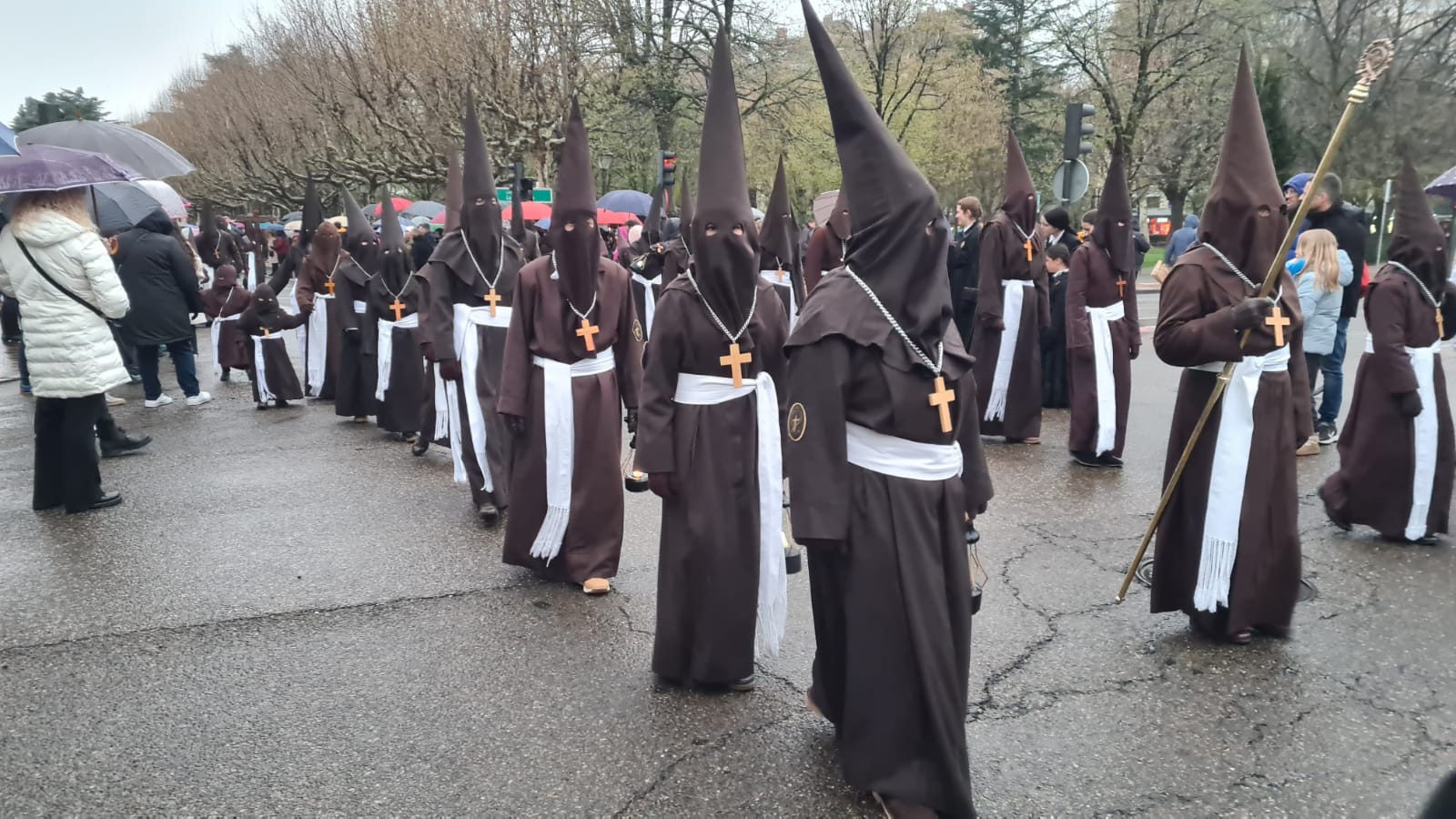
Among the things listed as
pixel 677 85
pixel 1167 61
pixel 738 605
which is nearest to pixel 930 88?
A: pixel 1167 61

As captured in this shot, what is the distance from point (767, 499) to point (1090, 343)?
4891 millimetres

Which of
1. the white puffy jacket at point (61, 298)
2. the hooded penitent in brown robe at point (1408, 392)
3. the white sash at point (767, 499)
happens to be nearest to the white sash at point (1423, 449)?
the hooded penitent in brown robe at point (1408, 392)

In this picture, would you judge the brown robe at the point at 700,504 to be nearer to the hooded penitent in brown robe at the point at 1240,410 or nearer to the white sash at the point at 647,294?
the hooded penitent in brown robe at the point at 1240,410

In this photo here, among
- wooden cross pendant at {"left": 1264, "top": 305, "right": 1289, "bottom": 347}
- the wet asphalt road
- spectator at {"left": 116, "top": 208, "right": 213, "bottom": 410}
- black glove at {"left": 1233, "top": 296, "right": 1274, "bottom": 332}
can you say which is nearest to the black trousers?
the wet asphalt road

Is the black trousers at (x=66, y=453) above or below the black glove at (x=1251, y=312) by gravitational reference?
below

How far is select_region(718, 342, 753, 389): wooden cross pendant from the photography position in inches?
165

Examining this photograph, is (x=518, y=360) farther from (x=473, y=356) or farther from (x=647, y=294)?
(x=647, y=294)

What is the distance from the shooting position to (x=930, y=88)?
111 ft

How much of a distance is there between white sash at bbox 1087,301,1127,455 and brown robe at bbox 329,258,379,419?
6.72 meters

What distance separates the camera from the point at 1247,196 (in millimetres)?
4383

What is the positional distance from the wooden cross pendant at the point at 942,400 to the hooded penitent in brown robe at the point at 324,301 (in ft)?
27.2

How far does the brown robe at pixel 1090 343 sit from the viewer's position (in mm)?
7961

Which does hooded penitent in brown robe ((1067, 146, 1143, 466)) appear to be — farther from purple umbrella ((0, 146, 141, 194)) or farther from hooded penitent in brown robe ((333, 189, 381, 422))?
purple umbrella ((0, 146, 141, 194))

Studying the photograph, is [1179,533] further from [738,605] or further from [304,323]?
[304,323]
